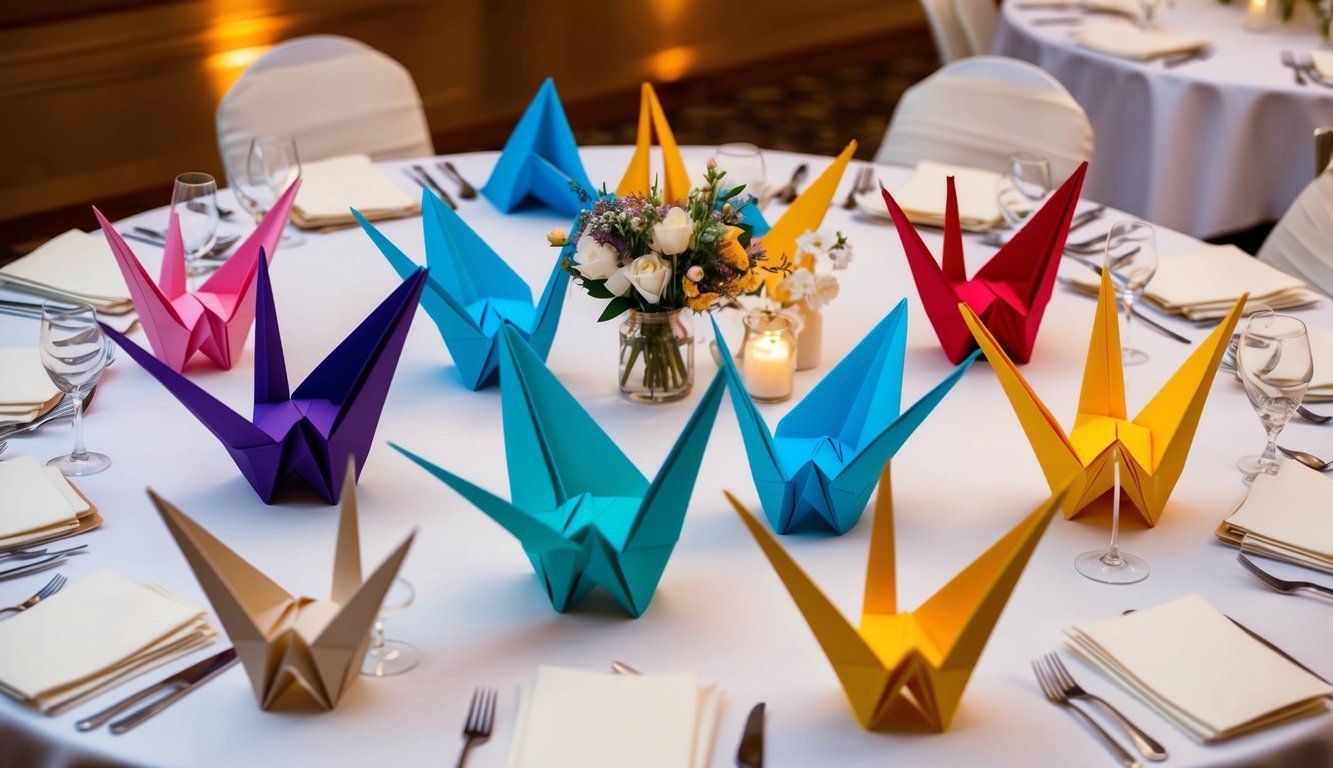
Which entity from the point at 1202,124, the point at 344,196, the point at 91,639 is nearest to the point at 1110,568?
the point at 91,639

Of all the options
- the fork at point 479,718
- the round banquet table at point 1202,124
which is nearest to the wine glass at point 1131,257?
the fork at point 479,718

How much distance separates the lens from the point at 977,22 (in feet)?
16.5

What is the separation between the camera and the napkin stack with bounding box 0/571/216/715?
1.40m

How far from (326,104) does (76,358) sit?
177 centimetres

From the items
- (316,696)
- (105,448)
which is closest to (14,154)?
(105,448)

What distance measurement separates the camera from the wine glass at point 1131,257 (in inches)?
87.1

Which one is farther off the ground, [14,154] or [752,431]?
[752,431]

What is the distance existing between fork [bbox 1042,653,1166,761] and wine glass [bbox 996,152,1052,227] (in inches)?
49.5

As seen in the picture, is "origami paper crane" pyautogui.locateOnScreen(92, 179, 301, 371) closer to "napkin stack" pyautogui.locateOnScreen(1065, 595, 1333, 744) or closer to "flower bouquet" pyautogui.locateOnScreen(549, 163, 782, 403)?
"flower bouquet" pyautogui.locateOnScreen(549, 163, 782, 403)

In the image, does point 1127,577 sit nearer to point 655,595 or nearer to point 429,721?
point 655,595

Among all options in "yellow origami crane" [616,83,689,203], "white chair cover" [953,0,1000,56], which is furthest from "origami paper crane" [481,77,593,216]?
"white chair cover" [953,0,1000,56]

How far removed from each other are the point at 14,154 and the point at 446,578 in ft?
12.3

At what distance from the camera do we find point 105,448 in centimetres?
188

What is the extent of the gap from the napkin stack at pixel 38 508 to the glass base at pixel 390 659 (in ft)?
1.55
